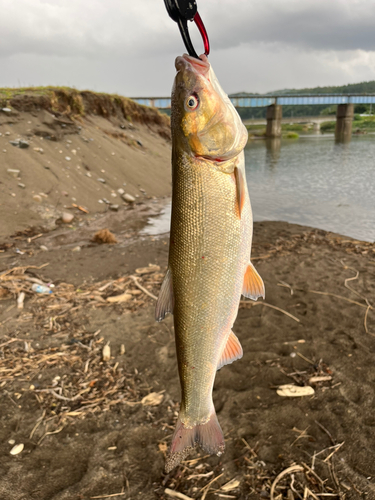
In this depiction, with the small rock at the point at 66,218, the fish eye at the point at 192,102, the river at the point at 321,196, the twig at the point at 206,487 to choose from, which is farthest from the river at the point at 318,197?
the fish eye at the point at 192,102

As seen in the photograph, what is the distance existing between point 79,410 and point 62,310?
86.5 inches

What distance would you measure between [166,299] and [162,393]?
2448mm

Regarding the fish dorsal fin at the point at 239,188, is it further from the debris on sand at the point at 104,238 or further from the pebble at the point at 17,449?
the debris on sand at the point at 104,238

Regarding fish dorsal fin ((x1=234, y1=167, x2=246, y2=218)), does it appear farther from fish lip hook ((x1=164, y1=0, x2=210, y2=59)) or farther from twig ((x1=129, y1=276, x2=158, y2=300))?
twig ((x1=129, y1=276, x2=158, y2=300))

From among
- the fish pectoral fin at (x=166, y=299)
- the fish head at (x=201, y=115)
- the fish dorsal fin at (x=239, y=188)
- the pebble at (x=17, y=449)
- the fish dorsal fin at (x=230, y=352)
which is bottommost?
the pebble at (x=17, y=449)

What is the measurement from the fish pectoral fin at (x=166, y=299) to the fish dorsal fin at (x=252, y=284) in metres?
0.49

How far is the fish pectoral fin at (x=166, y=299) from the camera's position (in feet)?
6.84

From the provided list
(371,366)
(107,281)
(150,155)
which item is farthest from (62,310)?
(150,155)

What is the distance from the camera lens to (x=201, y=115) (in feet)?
6.50

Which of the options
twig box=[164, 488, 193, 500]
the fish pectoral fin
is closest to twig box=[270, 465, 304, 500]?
twig box=[164, 488, 193, 500]

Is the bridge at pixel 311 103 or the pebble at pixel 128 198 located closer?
the pebble at pixel 128 198

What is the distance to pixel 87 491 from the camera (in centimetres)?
295

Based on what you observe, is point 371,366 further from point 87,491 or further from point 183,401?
point 87,491

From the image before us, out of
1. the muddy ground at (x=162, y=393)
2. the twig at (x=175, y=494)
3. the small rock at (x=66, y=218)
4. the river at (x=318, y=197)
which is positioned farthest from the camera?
the river at (x=318, y=197)
